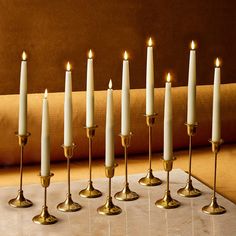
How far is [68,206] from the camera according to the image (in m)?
1.56

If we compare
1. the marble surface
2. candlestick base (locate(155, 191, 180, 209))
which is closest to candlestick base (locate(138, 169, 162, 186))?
the marble surface

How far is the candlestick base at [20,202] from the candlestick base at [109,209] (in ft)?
0.67

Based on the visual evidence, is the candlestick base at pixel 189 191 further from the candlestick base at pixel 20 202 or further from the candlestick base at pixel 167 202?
the candlestick base at pixel 20 202

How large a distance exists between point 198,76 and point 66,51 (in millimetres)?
634

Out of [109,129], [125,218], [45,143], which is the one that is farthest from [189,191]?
[45,143]

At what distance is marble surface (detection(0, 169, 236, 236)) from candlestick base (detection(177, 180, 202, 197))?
0.7 inches

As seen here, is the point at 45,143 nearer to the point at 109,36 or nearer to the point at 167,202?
the point at 167,202

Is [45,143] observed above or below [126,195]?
above

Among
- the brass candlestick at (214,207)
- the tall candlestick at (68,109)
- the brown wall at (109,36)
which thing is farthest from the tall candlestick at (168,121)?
the brown wall at (109,36)

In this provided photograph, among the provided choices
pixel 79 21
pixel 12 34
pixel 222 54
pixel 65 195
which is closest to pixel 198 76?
pixel 222 54

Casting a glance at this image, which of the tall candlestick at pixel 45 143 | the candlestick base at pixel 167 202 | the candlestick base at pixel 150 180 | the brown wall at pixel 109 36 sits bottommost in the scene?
the candlestick base at pixel 167 202

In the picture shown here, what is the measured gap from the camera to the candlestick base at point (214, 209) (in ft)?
5.10

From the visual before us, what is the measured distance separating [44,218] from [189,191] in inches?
18.1

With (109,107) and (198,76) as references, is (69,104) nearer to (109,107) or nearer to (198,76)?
(109,107)
